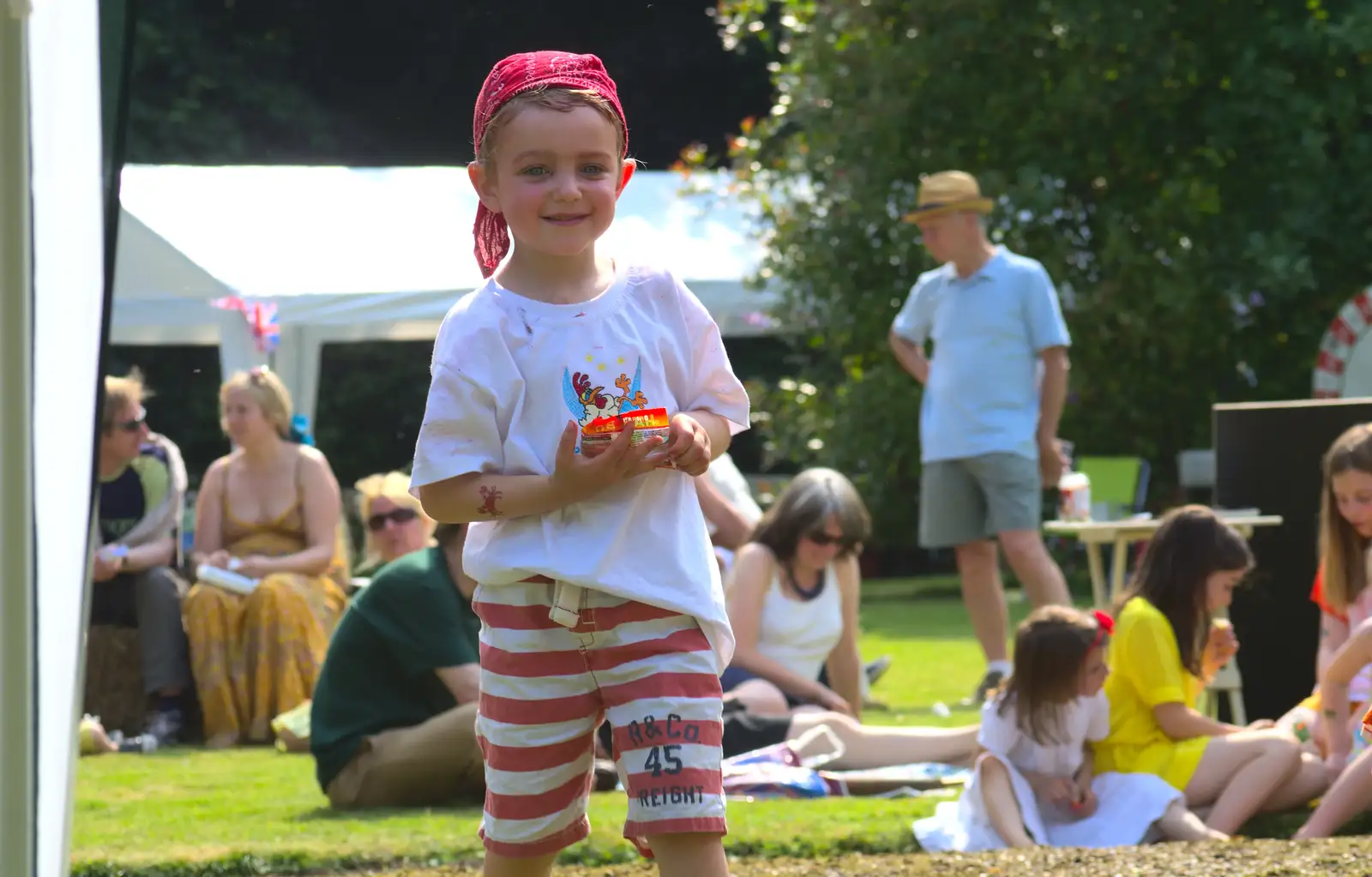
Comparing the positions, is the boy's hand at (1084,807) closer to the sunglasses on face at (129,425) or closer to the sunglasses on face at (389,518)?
the sunglasses on face at (389,518)

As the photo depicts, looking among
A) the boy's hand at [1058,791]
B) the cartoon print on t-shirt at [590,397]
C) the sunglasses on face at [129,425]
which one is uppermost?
the sunglasses on face at [129,425]

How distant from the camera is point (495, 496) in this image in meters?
2.66

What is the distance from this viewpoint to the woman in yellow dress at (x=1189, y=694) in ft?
16.0

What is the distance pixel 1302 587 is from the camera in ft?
20.0

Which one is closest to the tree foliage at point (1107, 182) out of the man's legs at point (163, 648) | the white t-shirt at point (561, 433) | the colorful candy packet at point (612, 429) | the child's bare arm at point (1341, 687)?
the man's legs at point (163, 648)

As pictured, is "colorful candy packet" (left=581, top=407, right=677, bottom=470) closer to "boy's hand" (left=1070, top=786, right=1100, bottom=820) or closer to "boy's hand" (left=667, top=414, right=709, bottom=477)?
"boy's hand" (left=667, top=414, right=709, bottom=477)

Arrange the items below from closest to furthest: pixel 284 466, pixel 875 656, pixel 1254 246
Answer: pixel 284 466, pixel 875 656, pixel 1254 246

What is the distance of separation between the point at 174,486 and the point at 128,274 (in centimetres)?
424

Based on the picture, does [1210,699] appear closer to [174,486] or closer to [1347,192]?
[174,486]

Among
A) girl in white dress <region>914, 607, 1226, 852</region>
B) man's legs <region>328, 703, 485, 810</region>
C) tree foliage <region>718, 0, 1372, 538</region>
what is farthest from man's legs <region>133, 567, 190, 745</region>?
tree foliage <region>718, 0, 1372, 538</region>

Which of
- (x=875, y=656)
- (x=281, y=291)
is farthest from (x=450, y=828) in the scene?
(x=281, y=291)

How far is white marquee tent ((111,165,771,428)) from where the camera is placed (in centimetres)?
1163

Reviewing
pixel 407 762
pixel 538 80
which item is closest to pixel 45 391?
pixel 538 80

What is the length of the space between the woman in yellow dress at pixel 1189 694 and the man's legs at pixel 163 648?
12.3ft
